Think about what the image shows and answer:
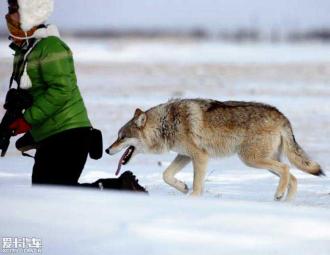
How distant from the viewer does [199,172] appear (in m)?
7.48

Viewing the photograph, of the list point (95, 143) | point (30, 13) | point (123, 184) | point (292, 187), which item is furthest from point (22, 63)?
point (292, 187)

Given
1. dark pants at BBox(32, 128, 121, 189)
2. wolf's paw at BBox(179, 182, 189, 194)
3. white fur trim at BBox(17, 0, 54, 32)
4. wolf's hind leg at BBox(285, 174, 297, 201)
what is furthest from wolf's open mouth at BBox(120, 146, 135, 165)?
white fur trim at BBox(17, 0, 54, 32)

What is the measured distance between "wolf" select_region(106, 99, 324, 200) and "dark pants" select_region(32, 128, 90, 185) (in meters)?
1.17

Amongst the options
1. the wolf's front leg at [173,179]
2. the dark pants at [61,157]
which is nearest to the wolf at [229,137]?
the wolf's front leg at [173,179]

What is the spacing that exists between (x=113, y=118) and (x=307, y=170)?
7428mm

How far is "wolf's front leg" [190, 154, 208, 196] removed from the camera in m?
7.48

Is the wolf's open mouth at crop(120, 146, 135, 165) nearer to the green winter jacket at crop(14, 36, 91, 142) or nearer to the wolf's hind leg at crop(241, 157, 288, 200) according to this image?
the wolf's hind leg at crop(241, 157, 288, 200)

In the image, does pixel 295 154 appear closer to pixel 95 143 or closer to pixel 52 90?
pixel 95 143

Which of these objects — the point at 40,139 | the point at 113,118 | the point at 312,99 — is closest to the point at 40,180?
the point at 40,139

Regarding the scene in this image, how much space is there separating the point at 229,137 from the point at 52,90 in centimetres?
206

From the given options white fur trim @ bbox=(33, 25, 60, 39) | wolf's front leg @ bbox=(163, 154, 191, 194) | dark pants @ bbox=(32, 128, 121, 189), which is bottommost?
wolf's front leg @ bbox=(163, 154, 191, 194)

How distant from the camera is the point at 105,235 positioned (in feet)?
14.8

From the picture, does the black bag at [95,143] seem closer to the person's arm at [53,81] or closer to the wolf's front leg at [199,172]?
the person's arm at [53,81]

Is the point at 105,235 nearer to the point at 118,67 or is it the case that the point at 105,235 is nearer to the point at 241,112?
the point at 241,112
